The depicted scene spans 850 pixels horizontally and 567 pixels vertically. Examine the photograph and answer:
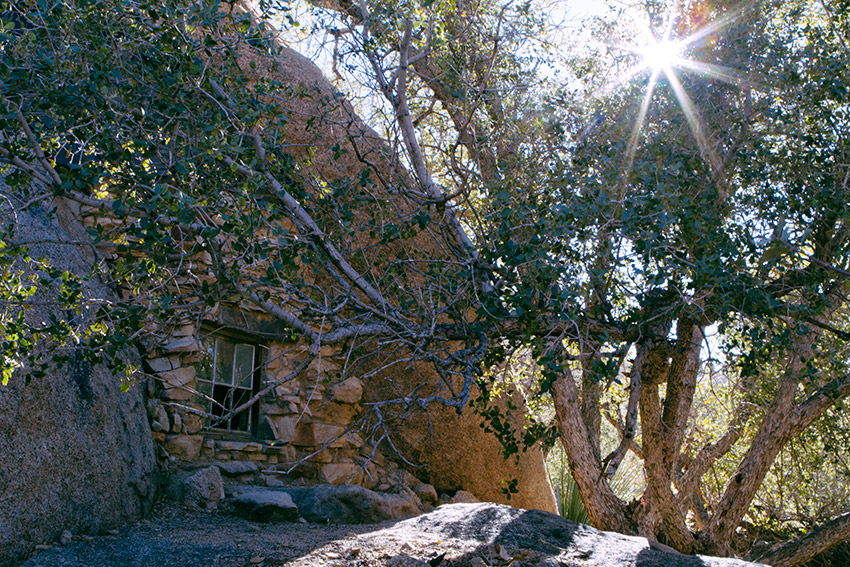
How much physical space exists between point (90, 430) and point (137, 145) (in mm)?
2277

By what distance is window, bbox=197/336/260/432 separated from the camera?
684cm

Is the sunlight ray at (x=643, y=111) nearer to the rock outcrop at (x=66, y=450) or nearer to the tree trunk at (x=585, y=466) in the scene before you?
the tree trunk at (x=585, y=466)

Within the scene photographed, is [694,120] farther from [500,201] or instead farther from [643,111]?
[500,201]

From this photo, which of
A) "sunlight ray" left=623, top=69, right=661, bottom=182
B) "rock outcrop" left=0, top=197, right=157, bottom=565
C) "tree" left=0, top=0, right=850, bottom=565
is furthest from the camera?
"sunlight ray" left=623, top=69, right=661, bottom=182

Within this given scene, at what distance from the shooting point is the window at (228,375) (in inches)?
269

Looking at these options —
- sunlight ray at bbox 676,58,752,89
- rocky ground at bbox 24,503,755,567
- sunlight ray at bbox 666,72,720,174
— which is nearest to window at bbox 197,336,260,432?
rocky ground at bbox 24,503,755,567

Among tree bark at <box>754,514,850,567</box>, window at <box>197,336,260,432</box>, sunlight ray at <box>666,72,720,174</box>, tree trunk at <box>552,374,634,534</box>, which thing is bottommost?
tree bark at <box>754,514,850,567</box>

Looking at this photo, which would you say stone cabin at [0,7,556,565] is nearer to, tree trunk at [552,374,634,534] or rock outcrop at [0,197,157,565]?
rock outcrop at [0,197,157,565]

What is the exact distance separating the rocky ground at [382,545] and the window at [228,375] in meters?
1.69

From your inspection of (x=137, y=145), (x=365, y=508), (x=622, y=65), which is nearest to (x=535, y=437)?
(x=365, y=508)

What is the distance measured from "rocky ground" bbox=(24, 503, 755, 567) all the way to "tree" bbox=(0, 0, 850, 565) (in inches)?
31.6

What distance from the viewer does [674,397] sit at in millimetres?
6332

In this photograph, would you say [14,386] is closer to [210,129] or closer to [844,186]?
[210,129]

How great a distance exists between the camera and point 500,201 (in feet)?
14.8
